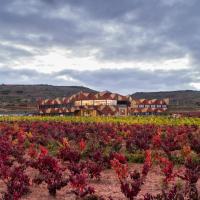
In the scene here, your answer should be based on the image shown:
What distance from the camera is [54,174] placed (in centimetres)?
819

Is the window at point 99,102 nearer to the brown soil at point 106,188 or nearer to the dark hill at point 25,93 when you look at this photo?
the brown soil at point 106,188

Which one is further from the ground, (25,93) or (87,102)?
(25,93)

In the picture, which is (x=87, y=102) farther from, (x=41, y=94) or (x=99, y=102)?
(x=41, y=94)

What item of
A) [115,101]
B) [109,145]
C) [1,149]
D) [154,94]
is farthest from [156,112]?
[154,94]

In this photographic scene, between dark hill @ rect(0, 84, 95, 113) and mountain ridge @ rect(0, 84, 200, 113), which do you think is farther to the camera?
mountain ridge @ rect(0, 84, 200, 113)

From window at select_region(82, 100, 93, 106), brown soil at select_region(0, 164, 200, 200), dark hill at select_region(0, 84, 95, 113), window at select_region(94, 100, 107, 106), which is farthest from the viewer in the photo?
dark hill at select_region(0, 84, 95, 113)

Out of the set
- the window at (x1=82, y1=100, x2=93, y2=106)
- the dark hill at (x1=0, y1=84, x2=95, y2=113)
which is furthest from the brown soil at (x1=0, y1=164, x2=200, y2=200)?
the dark hill at (x1=0, y1=84, x2=95, y2=113)

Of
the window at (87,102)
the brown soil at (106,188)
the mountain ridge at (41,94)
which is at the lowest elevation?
the brown soil at (106,188)

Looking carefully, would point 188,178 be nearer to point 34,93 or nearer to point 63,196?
point 63,196

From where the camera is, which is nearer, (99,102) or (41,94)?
(99,102)

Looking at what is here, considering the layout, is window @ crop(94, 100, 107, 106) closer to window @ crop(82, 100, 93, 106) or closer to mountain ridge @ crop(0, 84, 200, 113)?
window @ crop(82, 100, 93, 106)

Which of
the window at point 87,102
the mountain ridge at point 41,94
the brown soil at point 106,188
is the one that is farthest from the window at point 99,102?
the mountain ridge at point 41,94

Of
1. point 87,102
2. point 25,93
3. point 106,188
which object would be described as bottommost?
point 106,188

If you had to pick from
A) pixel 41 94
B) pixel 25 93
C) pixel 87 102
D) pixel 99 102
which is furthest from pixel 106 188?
pixel 25 93
